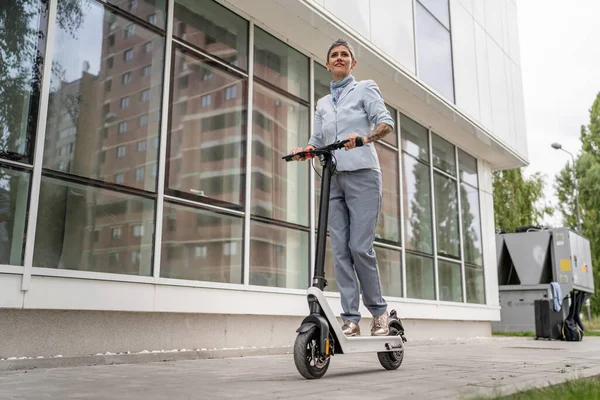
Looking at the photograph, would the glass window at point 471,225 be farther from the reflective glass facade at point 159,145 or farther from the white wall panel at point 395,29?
the reflective glass facade at point 159,145

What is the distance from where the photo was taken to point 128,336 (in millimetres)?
5262

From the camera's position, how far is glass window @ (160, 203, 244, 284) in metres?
5.89

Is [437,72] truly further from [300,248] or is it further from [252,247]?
[252,247]

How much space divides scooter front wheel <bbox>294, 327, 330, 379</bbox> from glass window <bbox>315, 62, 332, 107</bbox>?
221 inches

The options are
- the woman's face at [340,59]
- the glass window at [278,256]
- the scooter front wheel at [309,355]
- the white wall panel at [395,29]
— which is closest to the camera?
the scooter front wheel at [309,355]

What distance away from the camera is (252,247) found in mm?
6906

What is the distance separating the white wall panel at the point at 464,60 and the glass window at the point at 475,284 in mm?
3303

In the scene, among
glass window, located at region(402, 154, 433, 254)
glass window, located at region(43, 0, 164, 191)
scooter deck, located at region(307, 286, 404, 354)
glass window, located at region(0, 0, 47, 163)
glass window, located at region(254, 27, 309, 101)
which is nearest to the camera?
scooter deck, located at region(307, 286, 404, 354)

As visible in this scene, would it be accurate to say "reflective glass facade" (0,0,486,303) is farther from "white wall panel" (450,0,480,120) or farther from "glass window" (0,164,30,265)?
"white wall panel" (450,0,480,120)

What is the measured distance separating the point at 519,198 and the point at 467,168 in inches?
516

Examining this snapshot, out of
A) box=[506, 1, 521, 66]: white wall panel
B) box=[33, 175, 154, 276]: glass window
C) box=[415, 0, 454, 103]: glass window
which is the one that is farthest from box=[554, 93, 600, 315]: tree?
box=[33, 175, 154, 276]: glass window

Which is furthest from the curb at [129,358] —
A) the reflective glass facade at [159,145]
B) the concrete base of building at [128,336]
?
the reflective glass facade at [159,145]

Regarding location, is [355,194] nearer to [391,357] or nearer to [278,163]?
[391,357]

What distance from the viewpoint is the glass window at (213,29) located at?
21.3 ft
